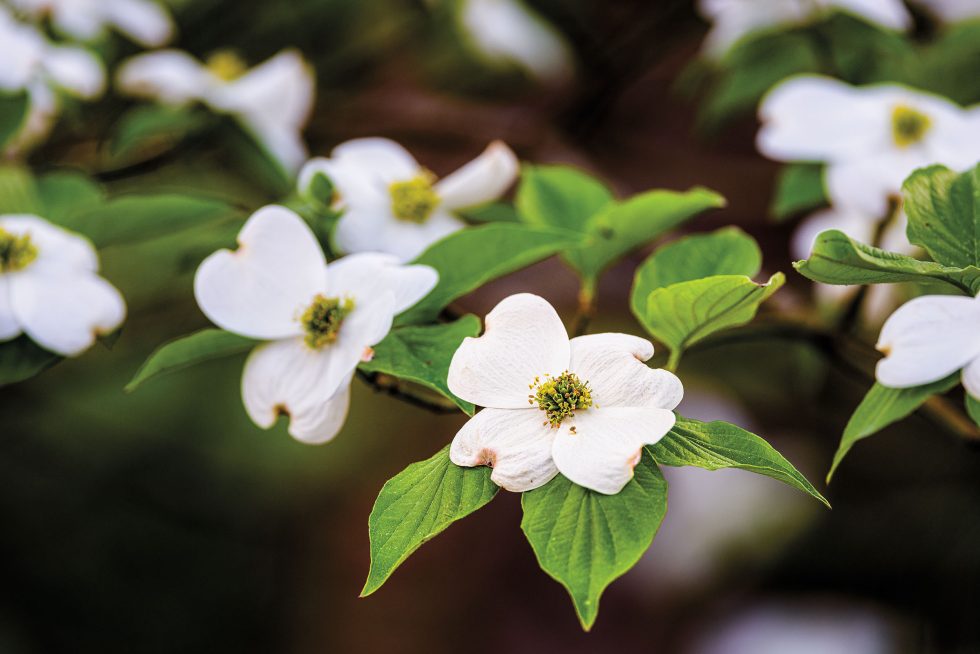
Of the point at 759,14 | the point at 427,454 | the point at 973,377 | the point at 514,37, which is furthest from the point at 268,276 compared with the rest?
the point at 427,454

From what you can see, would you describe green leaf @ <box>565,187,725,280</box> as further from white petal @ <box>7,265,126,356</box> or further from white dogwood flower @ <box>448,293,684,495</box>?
white petal @ <box>7,265,126,356</box>

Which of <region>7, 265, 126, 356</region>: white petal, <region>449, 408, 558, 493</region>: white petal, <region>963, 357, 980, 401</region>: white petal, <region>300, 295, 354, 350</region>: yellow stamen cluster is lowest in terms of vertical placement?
<region>7, 265, 126, 356</region>: white petal

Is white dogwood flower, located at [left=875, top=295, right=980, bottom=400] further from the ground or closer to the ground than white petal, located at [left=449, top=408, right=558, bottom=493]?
further from the ground

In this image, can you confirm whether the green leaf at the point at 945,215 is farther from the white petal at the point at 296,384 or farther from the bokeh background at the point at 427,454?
the bokeh background at the point at 427,454

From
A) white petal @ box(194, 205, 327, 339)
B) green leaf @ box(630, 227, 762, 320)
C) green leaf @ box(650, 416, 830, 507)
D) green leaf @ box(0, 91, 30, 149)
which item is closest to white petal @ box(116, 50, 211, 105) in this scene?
green leaf @ box(0, 91, 30, 149)

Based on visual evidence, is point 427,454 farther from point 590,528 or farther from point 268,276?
point 590,528

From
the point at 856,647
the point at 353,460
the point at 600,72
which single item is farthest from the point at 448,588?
the point at 600,72
